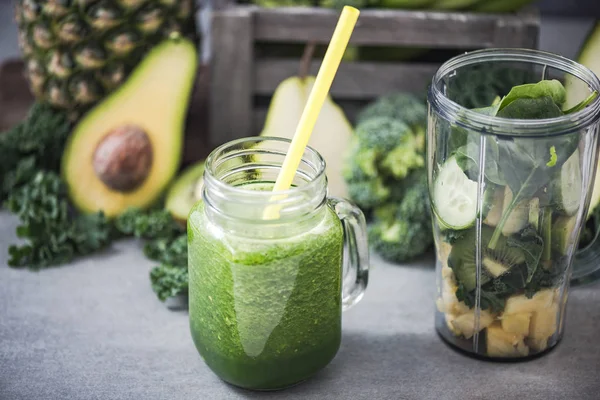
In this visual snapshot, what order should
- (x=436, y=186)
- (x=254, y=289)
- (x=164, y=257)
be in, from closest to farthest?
(x=254, y=289) → (x=436, y=186) → (x=164, y=257)

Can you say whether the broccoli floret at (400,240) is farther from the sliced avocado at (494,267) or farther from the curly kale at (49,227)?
the curly kale at (49,227)

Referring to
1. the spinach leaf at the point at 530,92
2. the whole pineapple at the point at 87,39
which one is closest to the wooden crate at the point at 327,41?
the whole pineapple at the point at 87,39

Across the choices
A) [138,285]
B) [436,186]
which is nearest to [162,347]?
[138,285]

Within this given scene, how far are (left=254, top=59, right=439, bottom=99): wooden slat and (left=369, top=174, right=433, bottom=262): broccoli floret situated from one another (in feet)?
0.83

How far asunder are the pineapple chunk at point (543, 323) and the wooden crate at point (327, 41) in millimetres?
545

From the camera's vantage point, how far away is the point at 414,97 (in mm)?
1554

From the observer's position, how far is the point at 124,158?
58.1 inches

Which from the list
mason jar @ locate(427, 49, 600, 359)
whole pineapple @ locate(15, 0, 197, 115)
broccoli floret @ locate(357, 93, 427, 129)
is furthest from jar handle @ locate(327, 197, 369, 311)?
whole pineapple @ locate(15, 0, 197, 115)

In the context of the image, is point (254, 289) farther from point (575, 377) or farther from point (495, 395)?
point (575, 377)

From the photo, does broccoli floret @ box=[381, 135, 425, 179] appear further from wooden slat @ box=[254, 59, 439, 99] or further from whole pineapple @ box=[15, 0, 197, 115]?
whole pineapple @ box=[15, 0, 197, 115]

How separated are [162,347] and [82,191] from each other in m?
0.39

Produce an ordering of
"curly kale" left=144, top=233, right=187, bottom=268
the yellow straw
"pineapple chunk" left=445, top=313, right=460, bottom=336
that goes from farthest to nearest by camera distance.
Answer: "curly kale" left=144, top=233, right=187, bottom=268 → "pineapple chunk" left=445, top=313, right=460, bottom=336 → the yellow straw

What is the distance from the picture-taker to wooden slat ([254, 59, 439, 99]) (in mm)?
1606

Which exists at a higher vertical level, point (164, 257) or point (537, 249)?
point (537, 249)
